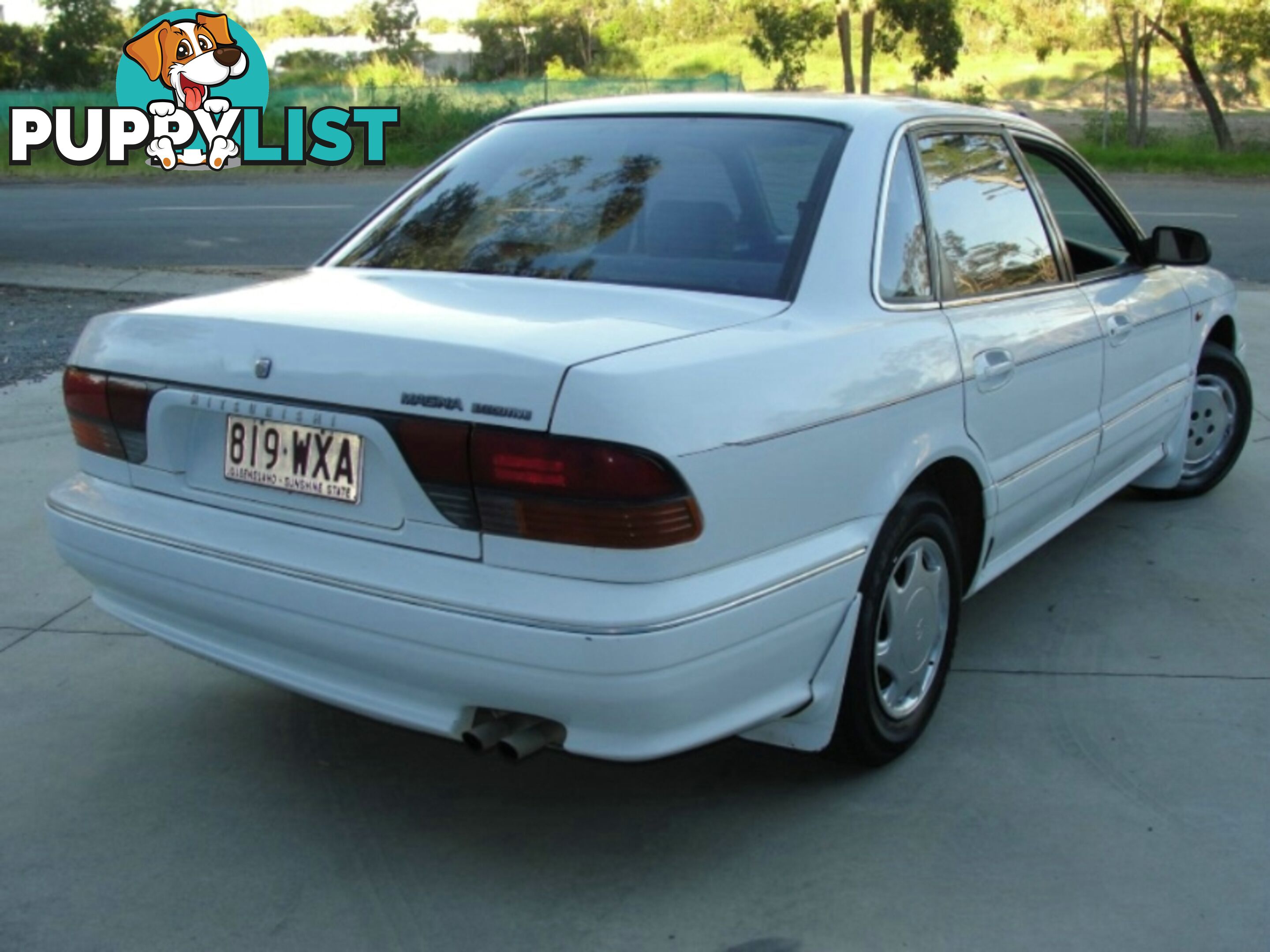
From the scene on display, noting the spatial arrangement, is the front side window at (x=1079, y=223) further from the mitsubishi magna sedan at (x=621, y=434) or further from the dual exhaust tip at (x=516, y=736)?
the dual exhaust tip at (x=516, y=736)

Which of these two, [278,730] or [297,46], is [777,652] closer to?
[278,730]

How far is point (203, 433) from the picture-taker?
10.2 feet

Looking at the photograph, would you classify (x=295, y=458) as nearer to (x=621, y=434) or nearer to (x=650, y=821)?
(x=621, y=434)

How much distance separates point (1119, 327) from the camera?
14.8 feet

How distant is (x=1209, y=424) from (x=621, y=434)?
4051 millimetres

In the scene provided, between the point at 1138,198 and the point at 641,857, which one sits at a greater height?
the point at 1138,198

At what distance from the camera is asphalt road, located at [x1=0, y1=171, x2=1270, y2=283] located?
13719 mm

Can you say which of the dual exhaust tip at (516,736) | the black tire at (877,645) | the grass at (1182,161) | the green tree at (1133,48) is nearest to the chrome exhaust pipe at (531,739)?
the dual exhaust tip at (516,736)

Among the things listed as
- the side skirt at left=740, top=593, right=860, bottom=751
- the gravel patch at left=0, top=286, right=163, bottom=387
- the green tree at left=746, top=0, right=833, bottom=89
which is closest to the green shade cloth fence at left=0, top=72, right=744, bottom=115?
the green tree at left=746, top=0, right=833, bottom=89

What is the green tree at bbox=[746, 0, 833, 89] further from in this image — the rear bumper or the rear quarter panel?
the rear bumper

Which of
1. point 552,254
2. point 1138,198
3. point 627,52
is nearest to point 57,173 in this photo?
point 1138,198

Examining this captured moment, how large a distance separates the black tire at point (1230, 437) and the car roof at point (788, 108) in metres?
2.07

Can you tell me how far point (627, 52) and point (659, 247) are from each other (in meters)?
49.5

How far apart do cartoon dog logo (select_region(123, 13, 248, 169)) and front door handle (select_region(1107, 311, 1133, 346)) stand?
79.8 ft
